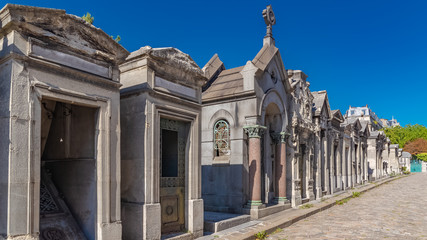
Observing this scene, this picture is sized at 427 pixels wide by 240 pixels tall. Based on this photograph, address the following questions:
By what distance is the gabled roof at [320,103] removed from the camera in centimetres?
1723

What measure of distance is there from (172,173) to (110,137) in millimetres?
2348

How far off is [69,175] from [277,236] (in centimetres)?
542

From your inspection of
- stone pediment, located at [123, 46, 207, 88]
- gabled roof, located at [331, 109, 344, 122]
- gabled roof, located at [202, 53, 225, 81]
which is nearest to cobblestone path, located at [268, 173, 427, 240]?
stone pediment, located at [123, 46, 207, 88]

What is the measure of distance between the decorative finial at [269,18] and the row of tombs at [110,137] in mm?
1583

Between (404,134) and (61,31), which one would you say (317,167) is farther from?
(404,134)

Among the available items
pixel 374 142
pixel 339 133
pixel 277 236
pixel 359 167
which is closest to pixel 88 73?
pixel 277 236

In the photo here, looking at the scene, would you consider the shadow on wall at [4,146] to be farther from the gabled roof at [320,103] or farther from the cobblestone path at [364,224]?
the gabled roof at [320,103]

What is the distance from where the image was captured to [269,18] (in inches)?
518

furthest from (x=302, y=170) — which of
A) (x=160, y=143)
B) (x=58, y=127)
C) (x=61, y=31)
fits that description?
(x=61, y=31)

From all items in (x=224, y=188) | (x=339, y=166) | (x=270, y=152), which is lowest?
(x=224, y=188)

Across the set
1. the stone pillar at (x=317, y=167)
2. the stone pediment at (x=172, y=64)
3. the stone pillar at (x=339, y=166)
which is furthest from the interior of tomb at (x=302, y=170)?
the stone pediment at (x=172, y=64)

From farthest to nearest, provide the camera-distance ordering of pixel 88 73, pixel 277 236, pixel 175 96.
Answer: pixel 277 236 < pixel 175 96 < pixel 88 73

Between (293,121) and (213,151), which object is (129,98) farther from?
(293,121)

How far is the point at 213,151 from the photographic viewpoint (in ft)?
39.3
